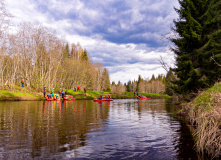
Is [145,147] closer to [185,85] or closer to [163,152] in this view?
[163,152]

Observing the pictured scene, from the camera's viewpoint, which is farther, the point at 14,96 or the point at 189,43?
the point at 14,96

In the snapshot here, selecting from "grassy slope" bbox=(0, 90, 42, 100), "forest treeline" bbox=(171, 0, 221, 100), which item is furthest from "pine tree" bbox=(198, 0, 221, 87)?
"grassy slope" bbox=(0, 90, 42, 100)

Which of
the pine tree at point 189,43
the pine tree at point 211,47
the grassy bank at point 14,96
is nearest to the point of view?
the pine tree at point 211,47

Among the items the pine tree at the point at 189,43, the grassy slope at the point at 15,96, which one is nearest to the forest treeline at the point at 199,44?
the pine tree at the point at 189,43

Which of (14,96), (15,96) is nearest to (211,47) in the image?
(15,96)

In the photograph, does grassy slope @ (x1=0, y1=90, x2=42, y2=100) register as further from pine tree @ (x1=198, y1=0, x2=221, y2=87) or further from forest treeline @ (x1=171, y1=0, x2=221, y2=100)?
pine tree @ (x1=198, y1=0, x2=221, y2=87)

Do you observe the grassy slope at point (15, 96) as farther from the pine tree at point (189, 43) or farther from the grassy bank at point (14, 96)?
the pine tree at point (189, 43)

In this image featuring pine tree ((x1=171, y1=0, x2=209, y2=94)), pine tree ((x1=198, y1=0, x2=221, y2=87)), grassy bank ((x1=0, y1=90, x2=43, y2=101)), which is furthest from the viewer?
grassy bank ((x1=0, y1=90, x2=43, y2=101))

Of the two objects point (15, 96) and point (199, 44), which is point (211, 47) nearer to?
point (199, 44)

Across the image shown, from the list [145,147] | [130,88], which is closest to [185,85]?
[145,147]

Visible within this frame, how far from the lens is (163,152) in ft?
17.7

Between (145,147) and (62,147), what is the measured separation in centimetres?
297

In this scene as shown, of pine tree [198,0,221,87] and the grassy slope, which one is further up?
pine tree [198,0,221,87]

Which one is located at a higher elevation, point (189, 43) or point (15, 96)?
point (189, 43)
